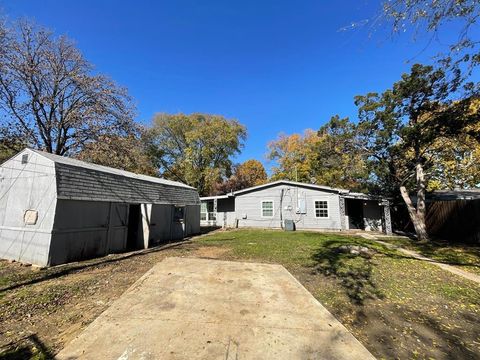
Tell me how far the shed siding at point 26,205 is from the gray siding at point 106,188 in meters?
0.37

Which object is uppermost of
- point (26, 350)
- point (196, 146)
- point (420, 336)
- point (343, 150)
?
point (196, 146)

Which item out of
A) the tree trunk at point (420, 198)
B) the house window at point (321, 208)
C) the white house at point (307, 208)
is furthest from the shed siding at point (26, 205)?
the tree trunk at point (420, 198)

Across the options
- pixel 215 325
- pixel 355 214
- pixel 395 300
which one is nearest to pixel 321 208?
pixel 355 214

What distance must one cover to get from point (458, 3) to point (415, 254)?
9.14m

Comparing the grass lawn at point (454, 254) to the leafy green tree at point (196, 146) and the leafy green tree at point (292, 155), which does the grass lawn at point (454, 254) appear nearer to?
the leafy green tree at point (292, 155)

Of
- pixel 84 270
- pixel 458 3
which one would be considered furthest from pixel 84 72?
pixel 458 3

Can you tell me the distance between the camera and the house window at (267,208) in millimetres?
19594

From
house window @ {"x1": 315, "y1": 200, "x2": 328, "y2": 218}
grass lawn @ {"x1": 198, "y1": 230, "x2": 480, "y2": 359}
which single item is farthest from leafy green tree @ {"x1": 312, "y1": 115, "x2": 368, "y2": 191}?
grass lawn @ {"x1": 198, "y1": 230, "x2": 480, "y2": 359}

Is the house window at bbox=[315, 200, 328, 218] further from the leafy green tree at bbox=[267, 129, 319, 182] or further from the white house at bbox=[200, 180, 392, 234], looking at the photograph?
the leafy green tree at bbox=[267, 129, 319, 182]

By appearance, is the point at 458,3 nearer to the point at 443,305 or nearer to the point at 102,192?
the point at 443,305

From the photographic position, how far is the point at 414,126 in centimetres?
1346

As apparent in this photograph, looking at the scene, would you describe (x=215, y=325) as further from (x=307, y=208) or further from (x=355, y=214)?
(x=355, y=214)

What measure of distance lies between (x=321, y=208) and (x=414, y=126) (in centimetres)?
798

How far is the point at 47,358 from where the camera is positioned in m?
2.89
